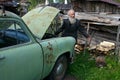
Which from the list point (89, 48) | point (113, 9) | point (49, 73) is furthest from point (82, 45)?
point (113, 9)

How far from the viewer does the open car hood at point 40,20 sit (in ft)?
20.9

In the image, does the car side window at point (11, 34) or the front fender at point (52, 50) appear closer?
the car side window at point (11, 34)

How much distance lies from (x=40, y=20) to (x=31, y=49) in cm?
137

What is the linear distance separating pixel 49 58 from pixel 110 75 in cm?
221

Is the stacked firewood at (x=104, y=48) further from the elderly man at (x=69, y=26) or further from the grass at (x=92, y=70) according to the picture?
the elderly man at (x=69, y=26)

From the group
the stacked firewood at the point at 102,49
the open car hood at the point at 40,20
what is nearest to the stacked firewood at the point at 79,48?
the stacked firewood at the point at 102,49

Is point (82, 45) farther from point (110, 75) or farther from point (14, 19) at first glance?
point (14, 19)

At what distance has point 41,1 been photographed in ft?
119

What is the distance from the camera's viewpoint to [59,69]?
6902mm

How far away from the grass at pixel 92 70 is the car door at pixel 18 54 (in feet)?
6.84

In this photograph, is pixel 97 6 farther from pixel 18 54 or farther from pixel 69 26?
pixel 18 54

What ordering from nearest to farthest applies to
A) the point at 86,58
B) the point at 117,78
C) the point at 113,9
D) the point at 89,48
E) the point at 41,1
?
the point at 117,78, the point at 86,58, the point at 89,48, the point at 113,9, the point at 41,1

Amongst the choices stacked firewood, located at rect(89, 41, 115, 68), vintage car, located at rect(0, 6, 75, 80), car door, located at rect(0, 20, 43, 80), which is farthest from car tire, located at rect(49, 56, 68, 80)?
stacked firewood, located at rect(89, 41, 115, 68)

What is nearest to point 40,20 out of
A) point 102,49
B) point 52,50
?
point 52,50
